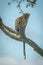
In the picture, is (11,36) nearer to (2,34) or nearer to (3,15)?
(2,34)

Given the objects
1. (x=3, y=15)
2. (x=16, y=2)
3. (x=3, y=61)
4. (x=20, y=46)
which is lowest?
(x=3, y=61)

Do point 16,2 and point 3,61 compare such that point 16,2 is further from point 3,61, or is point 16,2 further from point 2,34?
point 3,61

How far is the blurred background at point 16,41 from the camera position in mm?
2174

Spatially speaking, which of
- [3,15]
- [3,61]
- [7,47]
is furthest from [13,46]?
[3,15]

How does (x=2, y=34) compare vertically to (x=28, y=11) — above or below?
below

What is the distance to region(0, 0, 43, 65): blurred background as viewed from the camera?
2.17 metres

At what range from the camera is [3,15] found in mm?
2240

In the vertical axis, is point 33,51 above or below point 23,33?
below

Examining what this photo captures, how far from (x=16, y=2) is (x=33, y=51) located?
1.98 feet

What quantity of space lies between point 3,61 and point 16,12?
1.94 feet

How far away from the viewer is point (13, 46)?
7.26 ft

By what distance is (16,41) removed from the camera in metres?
2.20

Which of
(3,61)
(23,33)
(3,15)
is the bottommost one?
(3,61)

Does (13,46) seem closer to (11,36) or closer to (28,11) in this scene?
(11,36)
